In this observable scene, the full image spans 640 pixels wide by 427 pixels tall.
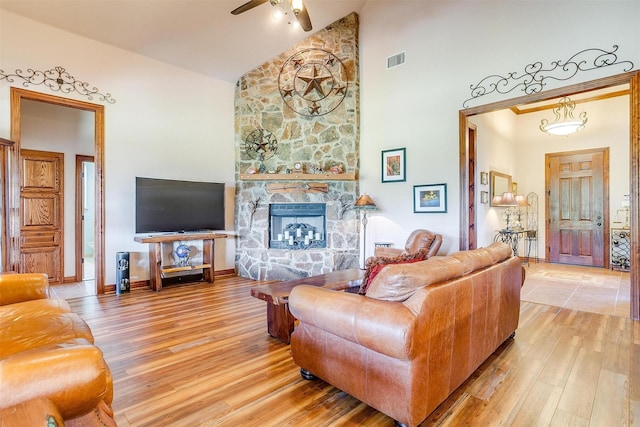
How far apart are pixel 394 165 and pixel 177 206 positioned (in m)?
3.41

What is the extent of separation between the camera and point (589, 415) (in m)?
1.91

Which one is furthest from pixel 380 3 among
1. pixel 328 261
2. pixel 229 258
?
pixel 229 258

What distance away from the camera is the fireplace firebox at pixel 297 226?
5.54m

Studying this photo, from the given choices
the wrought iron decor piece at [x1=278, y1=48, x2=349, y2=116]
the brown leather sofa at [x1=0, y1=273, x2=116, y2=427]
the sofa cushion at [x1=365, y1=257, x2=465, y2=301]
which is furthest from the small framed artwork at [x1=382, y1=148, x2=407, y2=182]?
the brown leather sofa at [x1=0, y1=273, x2=116, y2=427]

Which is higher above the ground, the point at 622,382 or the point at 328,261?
the point at 328,261

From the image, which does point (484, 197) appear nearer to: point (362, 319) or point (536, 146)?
point (536, 146)

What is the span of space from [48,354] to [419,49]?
5.35 meters

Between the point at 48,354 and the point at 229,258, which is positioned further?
the point at 229,258

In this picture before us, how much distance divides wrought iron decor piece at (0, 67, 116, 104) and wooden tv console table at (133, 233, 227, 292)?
203 cm

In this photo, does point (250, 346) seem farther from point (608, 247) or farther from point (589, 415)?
point (608, 247)

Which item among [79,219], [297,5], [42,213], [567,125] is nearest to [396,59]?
[297,5]

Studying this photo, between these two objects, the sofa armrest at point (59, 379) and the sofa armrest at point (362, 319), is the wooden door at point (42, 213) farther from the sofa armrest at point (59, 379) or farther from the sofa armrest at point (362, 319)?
the sofa armrest at point (59, 379)

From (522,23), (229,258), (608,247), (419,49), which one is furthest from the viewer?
(608,247)

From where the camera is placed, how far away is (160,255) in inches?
191
